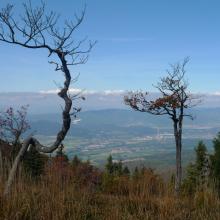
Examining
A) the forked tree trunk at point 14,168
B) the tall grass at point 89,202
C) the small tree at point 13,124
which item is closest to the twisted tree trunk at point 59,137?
the forked tree trunk at point 14,168

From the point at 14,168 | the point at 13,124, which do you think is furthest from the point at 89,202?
the point at 13,124

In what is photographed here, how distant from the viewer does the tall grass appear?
6.44 metres

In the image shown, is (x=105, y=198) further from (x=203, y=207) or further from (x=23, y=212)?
(x=23, y=212)

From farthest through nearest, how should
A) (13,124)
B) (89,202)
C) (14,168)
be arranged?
(13,124), (89,202), (14,168)

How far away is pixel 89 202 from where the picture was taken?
788 cm

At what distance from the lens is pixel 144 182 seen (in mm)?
8164

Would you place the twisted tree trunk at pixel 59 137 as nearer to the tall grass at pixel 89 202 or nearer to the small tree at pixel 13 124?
the tall grass at pixel 89 202

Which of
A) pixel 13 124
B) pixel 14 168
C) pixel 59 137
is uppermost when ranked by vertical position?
pixel 13 124

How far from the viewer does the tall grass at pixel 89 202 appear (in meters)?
6.44

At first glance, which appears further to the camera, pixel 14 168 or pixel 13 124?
pixel 13 124

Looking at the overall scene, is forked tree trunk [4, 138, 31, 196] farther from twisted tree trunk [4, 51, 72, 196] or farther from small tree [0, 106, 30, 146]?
small tree [0, 106, 30, 146]

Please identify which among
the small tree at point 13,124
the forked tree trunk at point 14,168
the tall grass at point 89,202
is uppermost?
Answer: the small tree at point 13,124

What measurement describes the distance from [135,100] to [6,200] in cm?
2237

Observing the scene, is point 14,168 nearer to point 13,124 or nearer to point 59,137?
point 59,137
